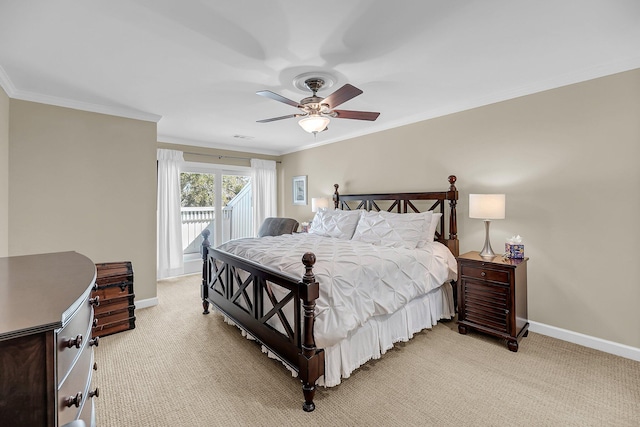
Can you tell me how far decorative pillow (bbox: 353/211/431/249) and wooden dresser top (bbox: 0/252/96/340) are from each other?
9.01 ft

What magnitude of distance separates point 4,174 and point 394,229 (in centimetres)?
409

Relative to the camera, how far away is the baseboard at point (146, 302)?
3724mm

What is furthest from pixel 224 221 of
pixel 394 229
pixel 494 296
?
pixel 494 296

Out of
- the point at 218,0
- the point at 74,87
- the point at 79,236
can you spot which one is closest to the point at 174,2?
the point at 218,0

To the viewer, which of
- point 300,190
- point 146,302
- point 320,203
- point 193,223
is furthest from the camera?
point 300,190

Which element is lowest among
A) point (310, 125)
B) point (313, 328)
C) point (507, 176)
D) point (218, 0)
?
point (313, 328)

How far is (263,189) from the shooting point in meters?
6.29

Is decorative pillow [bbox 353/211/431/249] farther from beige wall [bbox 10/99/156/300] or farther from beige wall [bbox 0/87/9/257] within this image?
beige wall [bbox 0/87/9/257]

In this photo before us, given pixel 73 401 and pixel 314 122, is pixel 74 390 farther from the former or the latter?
pixel 314 122

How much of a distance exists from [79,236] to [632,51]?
563 cm

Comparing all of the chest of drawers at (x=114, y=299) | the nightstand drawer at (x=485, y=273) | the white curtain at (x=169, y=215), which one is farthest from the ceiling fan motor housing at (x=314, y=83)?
the white curtain at (x=169, y=215)

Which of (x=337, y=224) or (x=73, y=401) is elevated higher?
(x=337, y=224)

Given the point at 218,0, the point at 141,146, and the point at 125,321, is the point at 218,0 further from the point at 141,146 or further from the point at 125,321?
the point at 125,321

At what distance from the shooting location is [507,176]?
315cm
